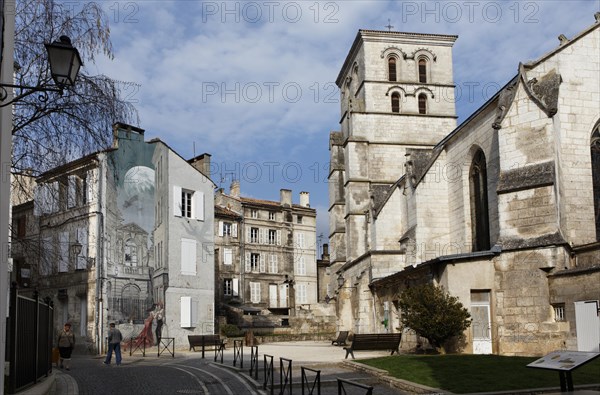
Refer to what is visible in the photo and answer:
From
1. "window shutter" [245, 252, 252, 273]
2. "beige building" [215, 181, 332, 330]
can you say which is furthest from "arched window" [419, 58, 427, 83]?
"window shutter" [245, 252, 252, 273]

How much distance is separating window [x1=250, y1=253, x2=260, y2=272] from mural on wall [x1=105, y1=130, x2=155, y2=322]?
886 inches

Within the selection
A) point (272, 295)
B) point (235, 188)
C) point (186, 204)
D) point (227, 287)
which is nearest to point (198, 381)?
point (186, 204)

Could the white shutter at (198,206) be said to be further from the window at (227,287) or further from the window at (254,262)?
the window at (254,262)

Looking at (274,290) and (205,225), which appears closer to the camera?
(205,225)

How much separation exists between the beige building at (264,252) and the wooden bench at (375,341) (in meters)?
28.0

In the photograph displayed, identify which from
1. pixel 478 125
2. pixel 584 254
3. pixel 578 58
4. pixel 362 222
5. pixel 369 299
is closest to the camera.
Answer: pixel 584 254

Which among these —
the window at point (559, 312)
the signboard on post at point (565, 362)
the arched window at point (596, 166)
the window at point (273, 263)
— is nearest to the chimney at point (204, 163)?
the window at point (273, 263)

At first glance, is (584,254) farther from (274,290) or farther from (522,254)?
(274,290)

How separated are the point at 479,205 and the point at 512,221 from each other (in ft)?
18.1

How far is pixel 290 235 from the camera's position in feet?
190

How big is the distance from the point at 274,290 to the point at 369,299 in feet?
86.6

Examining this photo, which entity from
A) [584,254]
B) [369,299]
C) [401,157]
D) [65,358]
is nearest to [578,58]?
[584,254]

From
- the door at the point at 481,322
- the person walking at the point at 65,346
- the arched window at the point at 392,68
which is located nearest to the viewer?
the person walking at the point at 65,346

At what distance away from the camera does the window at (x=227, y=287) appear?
51.5m
